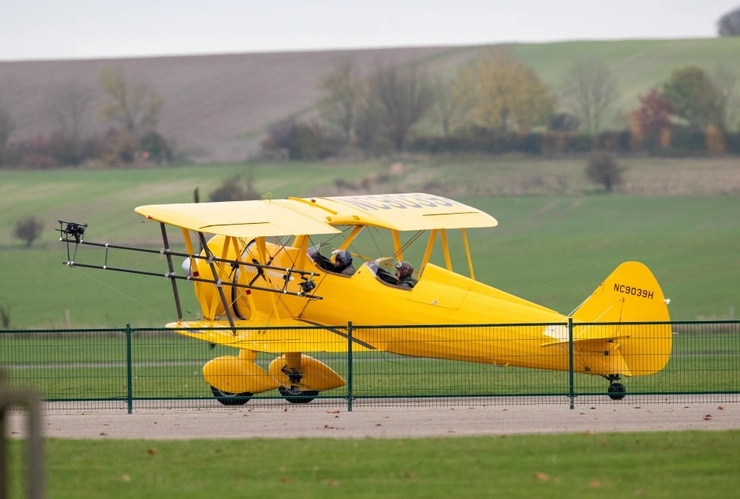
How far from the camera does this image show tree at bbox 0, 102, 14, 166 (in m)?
75.6

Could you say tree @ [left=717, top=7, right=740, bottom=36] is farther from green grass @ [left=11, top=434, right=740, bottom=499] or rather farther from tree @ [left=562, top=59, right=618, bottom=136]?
green grass @ [left=11, top=434, right=740, bottom=499]

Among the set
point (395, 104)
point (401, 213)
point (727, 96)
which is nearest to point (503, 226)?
point (395, 104)

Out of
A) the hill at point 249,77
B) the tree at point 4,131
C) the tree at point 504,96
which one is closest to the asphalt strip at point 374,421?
the tree at point 504,96

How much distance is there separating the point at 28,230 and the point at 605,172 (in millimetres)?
25171

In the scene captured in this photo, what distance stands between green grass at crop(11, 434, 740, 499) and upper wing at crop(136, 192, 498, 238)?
21.5ft

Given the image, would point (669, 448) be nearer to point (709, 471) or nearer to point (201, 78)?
point (709, 471)

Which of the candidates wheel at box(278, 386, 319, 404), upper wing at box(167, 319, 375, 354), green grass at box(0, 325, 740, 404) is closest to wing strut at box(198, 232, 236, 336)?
upper wing at box(167, 319, 375, 354)

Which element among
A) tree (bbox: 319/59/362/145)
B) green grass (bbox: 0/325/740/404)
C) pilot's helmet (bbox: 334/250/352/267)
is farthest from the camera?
tree (bbox: 319/59/362/145)

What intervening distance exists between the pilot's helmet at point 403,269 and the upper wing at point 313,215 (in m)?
0.69

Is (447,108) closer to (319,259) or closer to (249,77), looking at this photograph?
(249,77)

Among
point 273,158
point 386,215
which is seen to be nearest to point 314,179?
point 273,158

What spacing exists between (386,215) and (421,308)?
218 cm

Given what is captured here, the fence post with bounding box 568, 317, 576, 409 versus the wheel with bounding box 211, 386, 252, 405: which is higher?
the fence post with bounding box 568, 317, 576, 409

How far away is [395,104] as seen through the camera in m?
78.2
